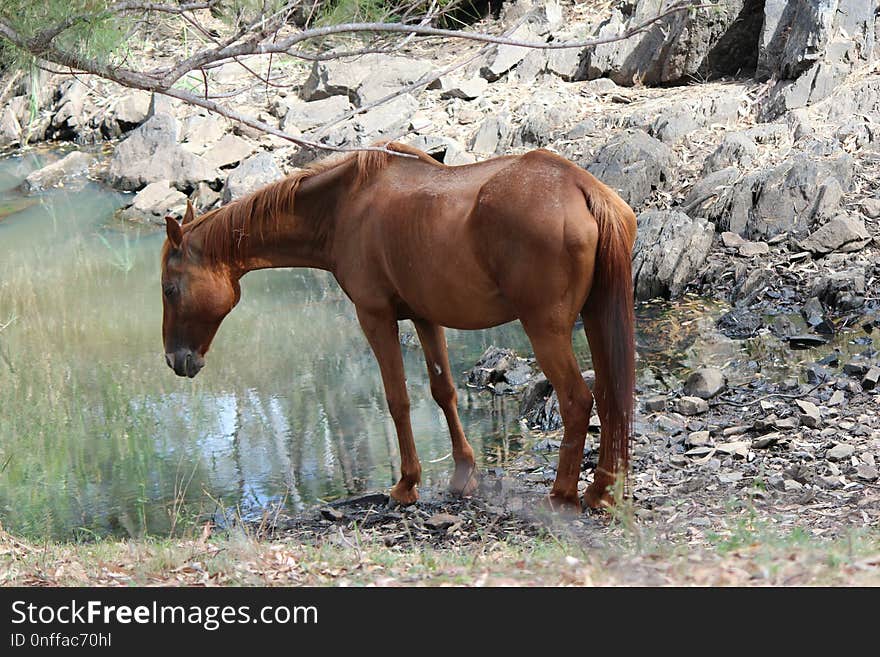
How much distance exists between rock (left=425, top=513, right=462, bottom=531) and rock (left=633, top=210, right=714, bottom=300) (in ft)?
16.9

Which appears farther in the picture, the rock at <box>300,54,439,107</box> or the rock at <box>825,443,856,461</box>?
the rock at <box>300,54,439,107</box>

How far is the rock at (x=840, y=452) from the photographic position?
19.3ft

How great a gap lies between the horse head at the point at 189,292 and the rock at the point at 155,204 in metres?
9.63

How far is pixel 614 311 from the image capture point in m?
5.39

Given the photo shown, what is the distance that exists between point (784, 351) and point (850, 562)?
15.6 feet

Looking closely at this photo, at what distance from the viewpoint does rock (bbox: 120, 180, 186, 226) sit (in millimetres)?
15844

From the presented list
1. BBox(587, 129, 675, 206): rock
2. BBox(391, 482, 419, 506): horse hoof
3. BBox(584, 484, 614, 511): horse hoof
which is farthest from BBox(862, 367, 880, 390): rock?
BBox(587, 129, 675, 206): rock

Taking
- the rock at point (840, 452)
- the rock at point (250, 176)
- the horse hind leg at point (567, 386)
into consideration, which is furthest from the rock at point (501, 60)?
the horse hind leg at point (567, 386)

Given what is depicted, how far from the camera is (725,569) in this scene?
3818 millimetres

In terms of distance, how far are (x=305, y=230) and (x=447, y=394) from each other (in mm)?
1331

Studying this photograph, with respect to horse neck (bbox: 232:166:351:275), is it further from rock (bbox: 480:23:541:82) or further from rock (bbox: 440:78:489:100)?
rock (bbox: 480:23:541:82)

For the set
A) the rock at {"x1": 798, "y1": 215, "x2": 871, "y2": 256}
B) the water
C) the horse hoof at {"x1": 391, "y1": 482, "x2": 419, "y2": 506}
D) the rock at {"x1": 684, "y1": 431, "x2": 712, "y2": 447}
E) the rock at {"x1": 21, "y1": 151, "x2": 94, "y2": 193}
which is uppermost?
the rock at {"x1": 798, "y1": 215, "x2": 871, "y2": 256}
